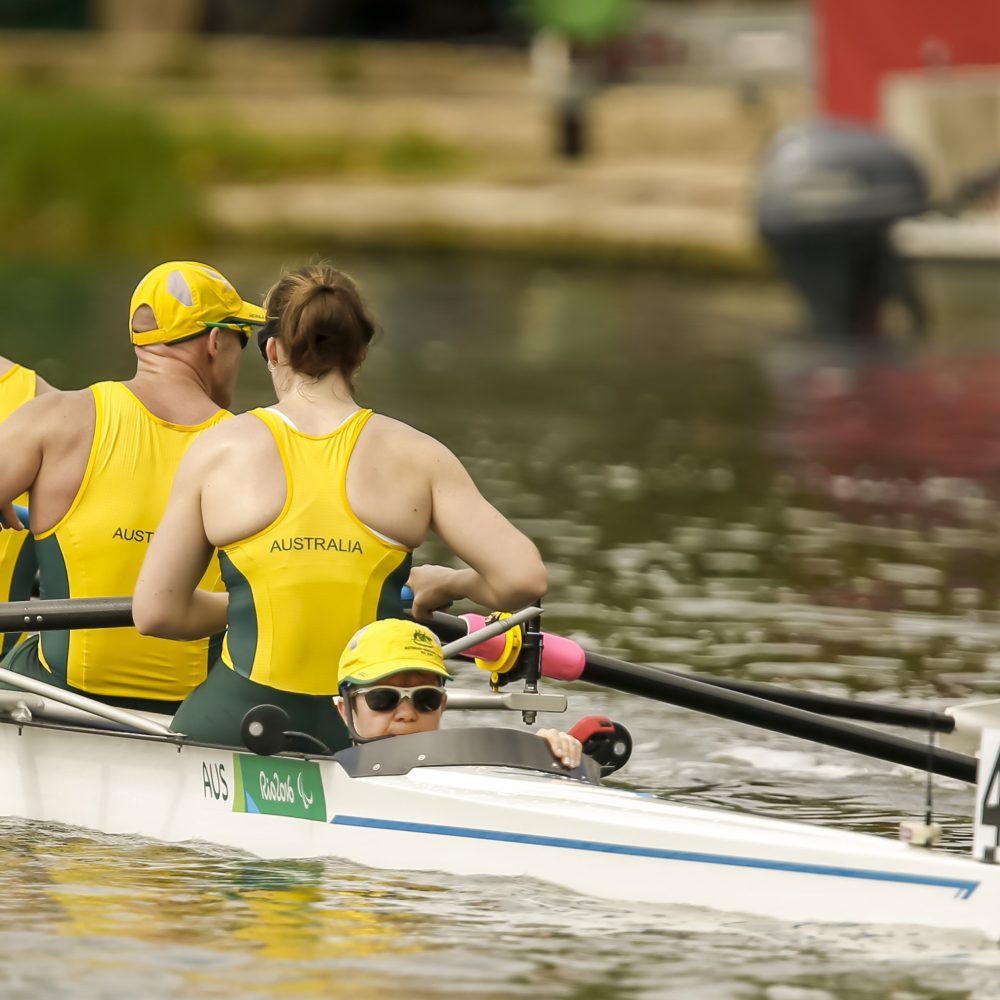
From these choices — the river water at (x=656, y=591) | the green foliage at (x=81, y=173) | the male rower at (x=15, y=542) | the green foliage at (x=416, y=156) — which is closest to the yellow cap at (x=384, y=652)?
the river water at (x=656, y=591)

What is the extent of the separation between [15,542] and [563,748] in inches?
80.2

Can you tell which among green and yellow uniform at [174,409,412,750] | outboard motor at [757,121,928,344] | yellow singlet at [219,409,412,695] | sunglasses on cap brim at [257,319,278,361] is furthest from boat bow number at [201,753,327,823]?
outboard motor at [757,121,928,344]

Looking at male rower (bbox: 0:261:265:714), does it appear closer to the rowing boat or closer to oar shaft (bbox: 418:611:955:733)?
the rowing boat

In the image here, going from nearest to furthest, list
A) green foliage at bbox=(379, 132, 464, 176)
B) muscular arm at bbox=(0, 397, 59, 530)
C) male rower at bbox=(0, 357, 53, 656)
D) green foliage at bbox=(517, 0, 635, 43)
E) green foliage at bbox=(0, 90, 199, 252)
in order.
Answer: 1. muscular arm at bbox=(0, 397, 59, 530)
2. male rower at bbox=(0, 357, 53, 656)
3. green foliage at bbox=(0, 90, 199, 252)
4. green foliage at bbox=(379, 132, 464, 176)
5. green foliage at bbox=(517, 0, 635, 43)

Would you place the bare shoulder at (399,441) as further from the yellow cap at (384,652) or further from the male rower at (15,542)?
the male rower at (15,542)

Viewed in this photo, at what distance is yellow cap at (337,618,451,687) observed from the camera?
6062 millimetres

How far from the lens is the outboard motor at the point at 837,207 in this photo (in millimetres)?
21812

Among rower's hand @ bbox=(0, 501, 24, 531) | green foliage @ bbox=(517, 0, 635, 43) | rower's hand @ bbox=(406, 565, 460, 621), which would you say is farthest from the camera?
green foliage @ bbox=(517, 0, 635, 43)

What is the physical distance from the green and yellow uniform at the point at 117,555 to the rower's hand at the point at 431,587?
0.65 meters

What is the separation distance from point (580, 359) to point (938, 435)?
208 inches

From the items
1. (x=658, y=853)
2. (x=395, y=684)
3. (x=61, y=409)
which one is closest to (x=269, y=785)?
(x=395, y=684)

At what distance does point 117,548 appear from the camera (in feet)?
23.0

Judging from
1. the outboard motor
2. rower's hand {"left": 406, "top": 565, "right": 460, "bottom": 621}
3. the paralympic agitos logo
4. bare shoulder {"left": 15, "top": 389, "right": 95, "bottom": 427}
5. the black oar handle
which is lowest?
the paralympic agitos logo

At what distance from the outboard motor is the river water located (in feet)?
2.35
